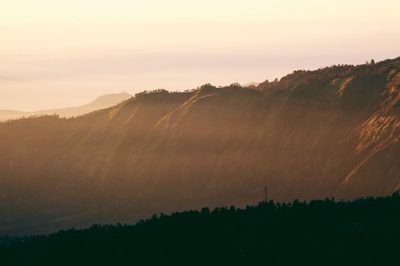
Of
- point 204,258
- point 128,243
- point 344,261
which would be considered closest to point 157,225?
point 128,243

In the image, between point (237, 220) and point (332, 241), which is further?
point (237, 220)

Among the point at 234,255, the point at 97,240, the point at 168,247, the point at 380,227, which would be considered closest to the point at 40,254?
the point at 97,240

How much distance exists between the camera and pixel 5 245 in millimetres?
150875

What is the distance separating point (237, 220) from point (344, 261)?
22.1 m

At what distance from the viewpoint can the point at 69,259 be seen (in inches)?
5143

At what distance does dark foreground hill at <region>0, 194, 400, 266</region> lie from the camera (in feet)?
383

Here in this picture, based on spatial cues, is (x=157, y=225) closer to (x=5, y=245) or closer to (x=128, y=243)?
(x=128, y=243)

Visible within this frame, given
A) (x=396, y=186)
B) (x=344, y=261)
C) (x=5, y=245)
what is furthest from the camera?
(x=396, y=186)

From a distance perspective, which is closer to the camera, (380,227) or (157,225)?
(380,227)

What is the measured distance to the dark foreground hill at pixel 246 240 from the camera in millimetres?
116875

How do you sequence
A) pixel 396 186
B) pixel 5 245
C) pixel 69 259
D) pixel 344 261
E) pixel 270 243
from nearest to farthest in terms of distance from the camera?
pixel 344 261, pixel 270 243, pixel 69 259, pixel 5 245, pixel 396 186

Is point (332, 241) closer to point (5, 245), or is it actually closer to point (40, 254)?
point (40, 254)

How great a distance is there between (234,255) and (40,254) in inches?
1006

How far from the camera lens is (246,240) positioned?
124 m
